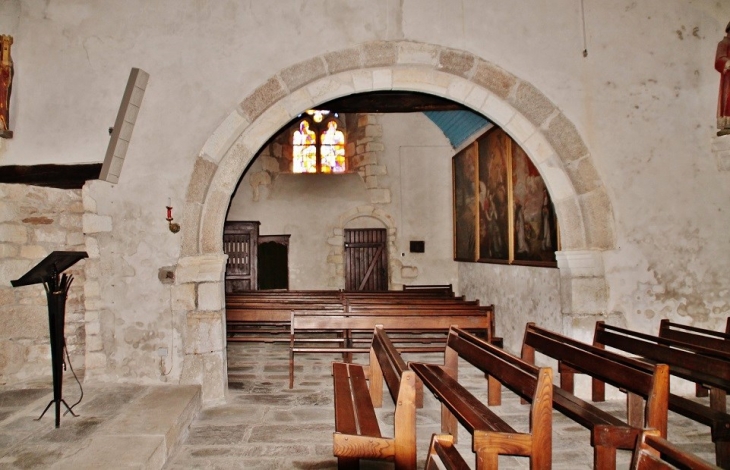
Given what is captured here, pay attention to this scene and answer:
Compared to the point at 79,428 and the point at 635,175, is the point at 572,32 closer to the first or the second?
the point at 635,175

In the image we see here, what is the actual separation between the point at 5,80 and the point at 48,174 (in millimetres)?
857

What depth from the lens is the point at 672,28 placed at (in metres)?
4.29

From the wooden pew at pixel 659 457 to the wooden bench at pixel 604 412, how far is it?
86 cm

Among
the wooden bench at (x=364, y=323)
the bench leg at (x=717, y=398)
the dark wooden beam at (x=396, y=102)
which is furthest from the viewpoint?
the dark wooden beam at (x=396, y=102)

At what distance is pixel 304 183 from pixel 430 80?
21.5 feet

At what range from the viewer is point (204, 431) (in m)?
3.43

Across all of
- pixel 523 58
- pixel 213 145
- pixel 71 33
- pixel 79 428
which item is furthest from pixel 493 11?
pixel 79 428

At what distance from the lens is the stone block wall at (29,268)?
4.07 metres

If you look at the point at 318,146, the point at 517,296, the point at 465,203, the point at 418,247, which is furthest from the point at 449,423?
the point at 318,146

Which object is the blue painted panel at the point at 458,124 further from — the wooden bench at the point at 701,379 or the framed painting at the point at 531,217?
the wooden bench at the point at 701,379

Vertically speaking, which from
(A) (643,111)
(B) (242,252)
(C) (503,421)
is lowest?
(C) (503,421)

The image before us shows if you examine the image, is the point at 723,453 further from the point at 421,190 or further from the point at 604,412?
the point at 421,190

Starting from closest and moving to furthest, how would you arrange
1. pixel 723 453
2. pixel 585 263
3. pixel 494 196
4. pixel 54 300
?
pixel 723 453 → pixel 54 300 → pixel 585 263 → pixel 494 196

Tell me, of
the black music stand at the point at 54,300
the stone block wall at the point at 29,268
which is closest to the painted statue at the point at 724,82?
the black music stand at the point at 54,300
